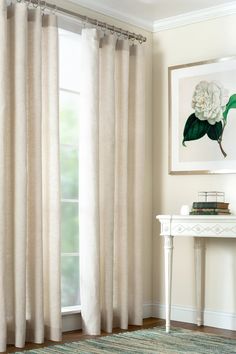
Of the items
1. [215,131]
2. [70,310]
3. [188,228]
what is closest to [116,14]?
[215,131]

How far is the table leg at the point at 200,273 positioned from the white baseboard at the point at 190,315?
8cm

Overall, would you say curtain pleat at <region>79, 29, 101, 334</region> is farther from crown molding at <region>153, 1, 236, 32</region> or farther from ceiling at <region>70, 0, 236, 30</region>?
crown molding at <region>153, 1, 236, 32</region>

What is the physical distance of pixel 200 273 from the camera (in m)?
4.89

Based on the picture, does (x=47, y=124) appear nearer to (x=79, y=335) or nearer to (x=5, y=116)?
(x=5, y=116)

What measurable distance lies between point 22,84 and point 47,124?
0.37m

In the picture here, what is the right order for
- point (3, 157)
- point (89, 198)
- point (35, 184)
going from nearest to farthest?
point (3, 157) < point (35, 184) < point (89, 198)

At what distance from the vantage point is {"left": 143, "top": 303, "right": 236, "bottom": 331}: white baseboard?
4734 millimetres

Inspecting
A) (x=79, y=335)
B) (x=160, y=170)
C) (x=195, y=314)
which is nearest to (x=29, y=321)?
(x=79, y=335)

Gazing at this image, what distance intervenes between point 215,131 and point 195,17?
0.98 m

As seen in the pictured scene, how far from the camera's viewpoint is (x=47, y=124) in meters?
4.22

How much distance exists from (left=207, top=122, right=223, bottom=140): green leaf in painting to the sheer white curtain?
529 millimetres

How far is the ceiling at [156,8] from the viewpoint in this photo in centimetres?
480

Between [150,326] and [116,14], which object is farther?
[116,14]

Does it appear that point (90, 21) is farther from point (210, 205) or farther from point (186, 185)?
point (210, 205)
